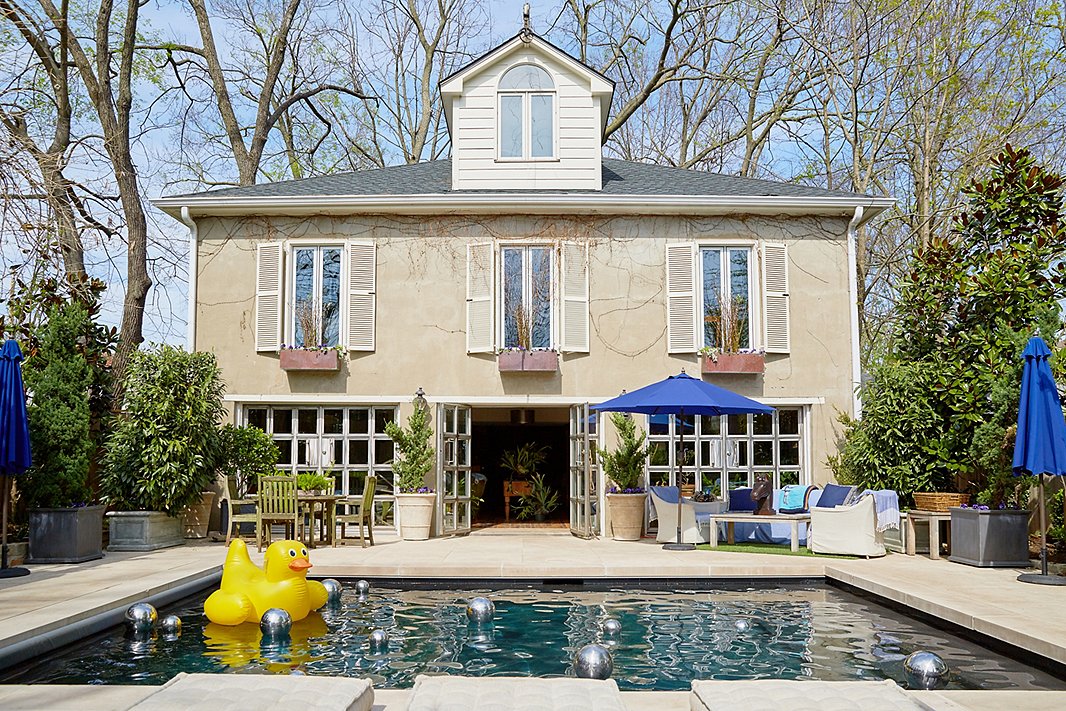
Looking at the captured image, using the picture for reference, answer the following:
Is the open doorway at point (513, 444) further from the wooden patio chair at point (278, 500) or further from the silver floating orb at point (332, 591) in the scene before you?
the silver floating orb at point (332, 591)

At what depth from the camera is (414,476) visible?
39.0ft

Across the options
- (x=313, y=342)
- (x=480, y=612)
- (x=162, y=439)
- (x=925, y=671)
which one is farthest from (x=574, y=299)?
(x=925, y=671)

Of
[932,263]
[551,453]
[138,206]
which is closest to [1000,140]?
[932,263]

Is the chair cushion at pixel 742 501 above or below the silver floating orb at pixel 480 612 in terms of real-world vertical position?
above

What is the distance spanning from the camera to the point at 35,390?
9953 mm

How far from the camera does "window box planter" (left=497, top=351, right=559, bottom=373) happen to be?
40.6ft

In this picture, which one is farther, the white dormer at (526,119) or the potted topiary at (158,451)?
the white dormer at (526,119)

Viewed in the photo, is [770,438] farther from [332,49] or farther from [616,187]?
[332,49]

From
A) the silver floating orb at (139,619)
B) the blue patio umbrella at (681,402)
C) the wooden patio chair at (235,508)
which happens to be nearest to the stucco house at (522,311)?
the wooden patio chair at (235,508)

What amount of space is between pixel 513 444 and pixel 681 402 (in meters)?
8.73

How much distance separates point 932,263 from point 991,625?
6.01 m

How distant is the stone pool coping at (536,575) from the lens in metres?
5.97

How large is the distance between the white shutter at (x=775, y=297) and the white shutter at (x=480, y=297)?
11.8 ft

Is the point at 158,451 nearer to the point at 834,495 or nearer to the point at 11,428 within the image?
the point at 11,428
